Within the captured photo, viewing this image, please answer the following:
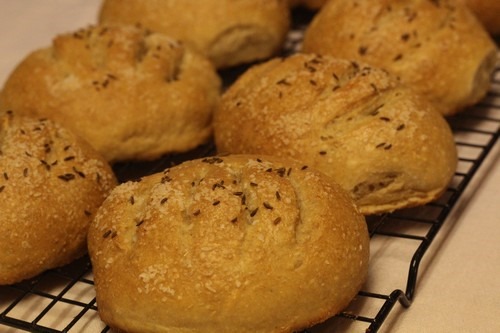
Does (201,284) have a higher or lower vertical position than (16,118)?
lower

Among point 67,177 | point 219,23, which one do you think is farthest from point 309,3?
point 67,177

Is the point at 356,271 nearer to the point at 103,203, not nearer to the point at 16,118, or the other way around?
the point at 103,203

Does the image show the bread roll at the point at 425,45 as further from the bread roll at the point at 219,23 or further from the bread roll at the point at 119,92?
the bread roll at the point at 119,92

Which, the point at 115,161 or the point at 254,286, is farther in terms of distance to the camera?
the point at 115,161

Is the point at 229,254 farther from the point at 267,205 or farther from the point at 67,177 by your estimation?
the point at 67,177

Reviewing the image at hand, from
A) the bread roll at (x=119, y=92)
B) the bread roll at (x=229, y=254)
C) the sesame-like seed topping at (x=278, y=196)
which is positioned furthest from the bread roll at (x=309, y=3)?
the sesame-like seed topping at (x=278, y=196)

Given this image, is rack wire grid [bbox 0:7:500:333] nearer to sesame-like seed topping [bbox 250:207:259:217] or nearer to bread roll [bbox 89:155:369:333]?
bread roll [bbox 89:155:369:333]

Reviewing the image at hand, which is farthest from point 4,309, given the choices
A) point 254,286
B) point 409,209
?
point 409,209
